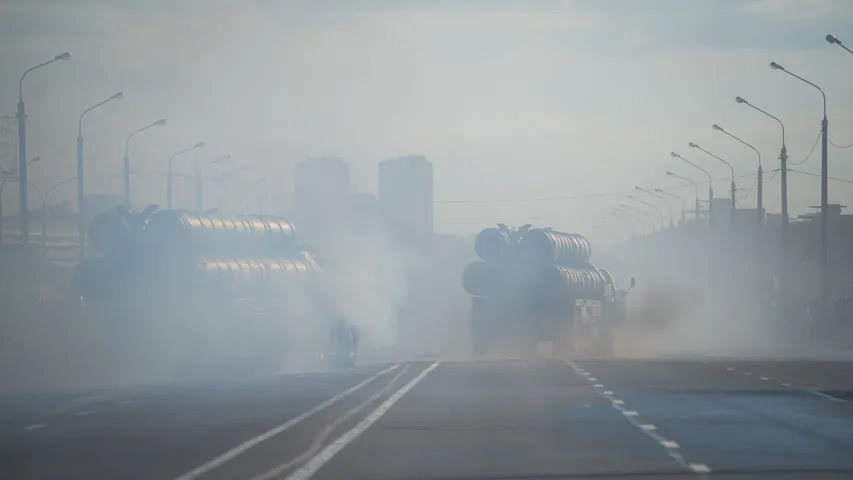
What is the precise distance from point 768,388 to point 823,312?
1720 inches

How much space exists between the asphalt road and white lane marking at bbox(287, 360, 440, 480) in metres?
0.03

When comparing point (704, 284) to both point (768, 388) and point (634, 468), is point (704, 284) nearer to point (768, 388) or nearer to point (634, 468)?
point (768, 388)

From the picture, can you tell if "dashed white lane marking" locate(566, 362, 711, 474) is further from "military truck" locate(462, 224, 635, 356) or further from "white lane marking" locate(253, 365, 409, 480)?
"military truck" locate(462, 224, 635, 356)

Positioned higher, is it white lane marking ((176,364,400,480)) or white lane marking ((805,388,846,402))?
white lane marking ((176,364,400,480))

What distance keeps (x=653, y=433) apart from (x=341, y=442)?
12.9ft

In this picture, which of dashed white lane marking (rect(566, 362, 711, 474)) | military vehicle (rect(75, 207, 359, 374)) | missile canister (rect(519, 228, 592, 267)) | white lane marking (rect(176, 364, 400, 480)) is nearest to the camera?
white lane marking (rect(176, 364, 400, 480))

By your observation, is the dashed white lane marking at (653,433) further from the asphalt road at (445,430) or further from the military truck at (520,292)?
the military truck at (520,292)

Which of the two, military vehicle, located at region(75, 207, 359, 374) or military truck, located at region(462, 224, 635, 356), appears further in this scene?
military truck, located at region(462, 224, 635, 356)

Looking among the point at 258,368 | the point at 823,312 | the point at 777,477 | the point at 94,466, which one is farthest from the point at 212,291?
the point at 823,312

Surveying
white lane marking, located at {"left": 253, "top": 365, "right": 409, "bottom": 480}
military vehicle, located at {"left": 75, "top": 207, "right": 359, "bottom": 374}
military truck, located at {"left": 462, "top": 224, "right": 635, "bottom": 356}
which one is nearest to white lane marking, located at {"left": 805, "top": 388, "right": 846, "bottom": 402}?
white lane marking, located at {"left": 253, "top": 365, "right": 409, "bottom": 480}

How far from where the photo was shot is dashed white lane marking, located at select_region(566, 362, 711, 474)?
16.6m

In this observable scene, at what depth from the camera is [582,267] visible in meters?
65.3

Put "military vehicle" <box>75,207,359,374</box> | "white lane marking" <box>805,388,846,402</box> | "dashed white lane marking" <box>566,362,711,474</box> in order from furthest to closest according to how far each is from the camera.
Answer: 1. "military vehicle" <box>75,207,359,374</box>
2. "white lane marking" <box>805,388,846,402</box>
3. "dashed white lane marking" <box>566,362,711,474</box>

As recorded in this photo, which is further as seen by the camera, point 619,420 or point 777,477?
point 619,420
